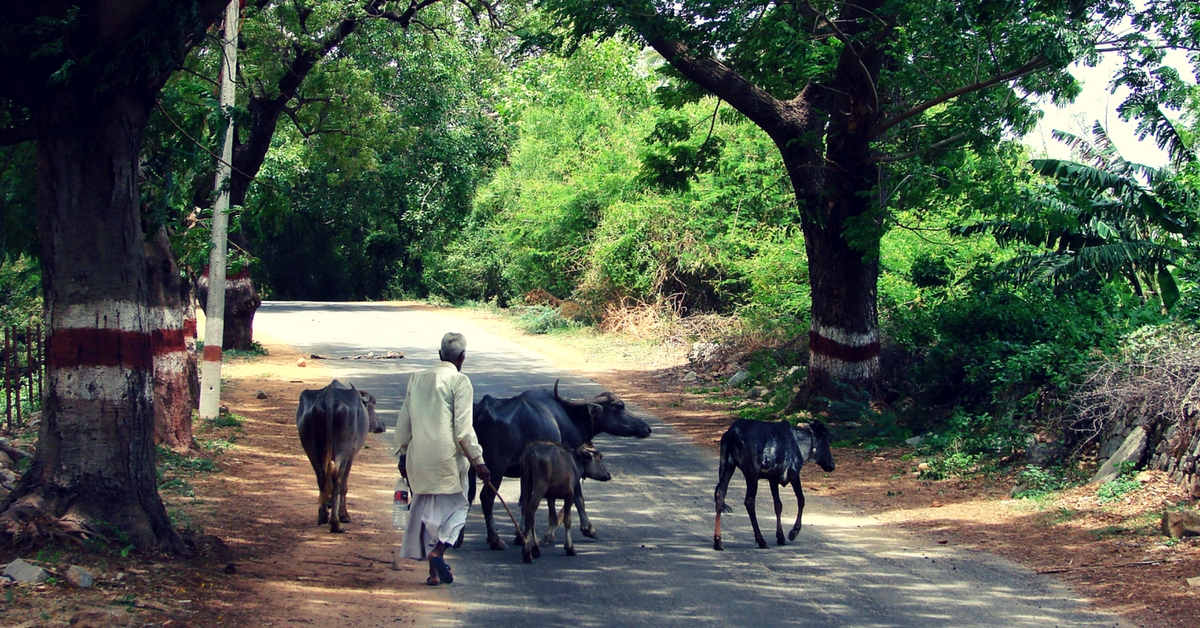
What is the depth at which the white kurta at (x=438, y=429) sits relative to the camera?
7.02m

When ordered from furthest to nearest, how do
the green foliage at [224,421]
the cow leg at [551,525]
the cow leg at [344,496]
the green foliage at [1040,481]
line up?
the green foliage at [224,421] → the green foliage at [1040,481] → the cow leg at [344,496] → the cow leg at [551,525]

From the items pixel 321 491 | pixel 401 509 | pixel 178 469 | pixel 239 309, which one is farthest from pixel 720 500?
pixel 239 309

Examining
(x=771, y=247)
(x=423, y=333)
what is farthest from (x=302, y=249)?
(x=771, y=247)

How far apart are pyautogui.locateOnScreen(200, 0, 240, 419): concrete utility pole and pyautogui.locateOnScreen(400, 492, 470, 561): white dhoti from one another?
7089 mm

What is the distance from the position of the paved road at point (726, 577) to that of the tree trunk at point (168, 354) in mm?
3867

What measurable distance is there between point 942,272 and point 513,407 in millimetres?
9119

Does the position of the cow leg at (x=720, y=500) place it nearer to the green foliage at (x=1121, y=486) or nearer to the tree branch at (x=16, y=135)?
the green foliage at (x=1121, y=486)

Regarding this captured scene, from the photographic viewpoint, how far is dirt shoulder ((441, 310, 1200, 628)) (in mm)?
6867

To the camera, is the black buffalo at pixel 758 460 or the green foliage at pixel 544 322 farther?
the green foliage at pixel 544 322

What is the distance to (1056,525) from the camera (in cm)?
880

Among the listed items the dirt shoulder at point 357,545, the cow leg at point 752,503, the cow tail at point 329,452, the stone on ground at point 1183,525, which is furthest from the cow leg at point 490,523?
the stone on ground at point 1183,525

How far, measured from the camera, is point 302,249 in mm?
58500

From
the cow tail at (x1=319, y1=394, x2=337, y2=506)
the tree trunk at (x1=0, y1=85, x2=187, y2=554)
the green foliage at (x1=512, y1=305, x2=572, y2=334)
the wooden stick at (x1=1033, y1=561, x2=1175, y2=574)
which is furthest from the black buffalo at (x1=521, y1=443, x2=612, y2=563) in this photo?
the green foliage at (x1=512, y1=305, x2=572, y2=334)

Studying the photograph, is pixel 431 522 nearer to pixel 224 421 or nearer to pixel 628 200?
pixel 224 421
